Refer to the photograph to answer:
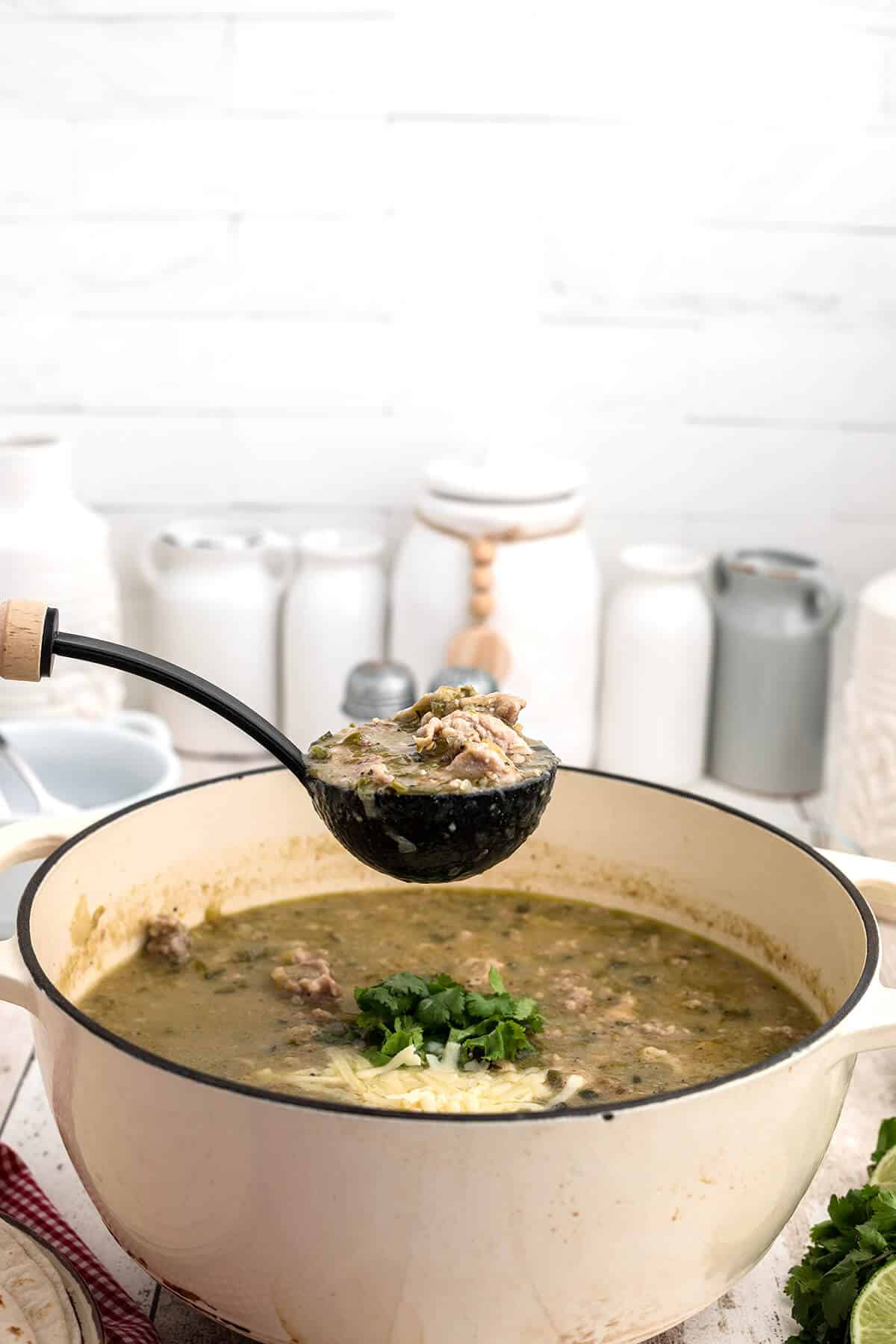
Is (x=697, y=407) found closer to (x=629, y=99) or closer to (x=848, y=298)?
(x=848, y=298)

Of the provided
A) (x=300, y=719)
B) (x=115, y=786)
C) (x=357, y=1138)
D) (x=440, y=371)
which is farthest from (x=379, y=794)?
(x=440, y=371)

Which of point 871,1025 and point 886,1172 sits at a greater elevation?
point 871,1025

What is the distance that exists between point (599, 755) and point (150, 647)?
0.89 m

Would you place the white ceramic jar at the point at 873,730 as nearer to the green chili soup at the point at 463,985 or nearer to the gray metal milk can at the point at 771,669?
the gray metal milk can at the point at 771,669

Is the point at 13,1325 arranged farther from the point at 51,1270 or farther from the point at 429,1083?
the point at 429,1083

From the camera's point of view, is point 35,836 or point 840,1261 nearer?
point 840,1261

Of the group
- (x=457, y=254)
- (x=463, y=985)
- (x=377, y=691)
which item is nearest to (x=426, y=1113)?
(x=463, y=985)

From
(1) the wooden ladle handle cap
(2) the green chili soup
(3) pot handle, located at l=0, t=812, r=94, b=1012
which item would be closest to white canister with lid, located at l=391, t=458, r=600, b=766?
(2) the green chili soup

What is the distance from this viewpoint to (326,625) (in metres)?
2.68

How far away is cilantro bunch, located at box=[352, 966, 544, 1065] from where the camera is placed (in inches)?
49.7

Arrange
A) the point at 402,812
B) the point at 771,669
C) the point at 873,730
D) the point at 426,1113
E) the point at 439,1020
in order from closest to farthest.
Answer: the point at 426,1113 → the point at 402,812 → the point at 439,1020 → the point at 873,730 → the point at 771,669

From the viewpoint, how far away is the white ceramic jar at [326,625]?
267 centimetres

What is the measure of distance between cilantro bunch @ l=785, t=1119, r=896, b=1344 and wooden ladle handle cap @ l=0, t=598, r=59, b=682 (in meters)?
0.76

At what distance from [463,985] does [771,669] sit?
1.38m
